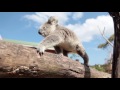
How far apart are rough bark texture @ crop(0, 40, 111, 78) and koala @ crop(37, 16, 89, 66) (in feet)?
3.70

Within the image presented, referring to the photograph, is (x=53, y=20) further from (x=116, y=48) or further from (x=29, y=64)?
(x=29, y=64)

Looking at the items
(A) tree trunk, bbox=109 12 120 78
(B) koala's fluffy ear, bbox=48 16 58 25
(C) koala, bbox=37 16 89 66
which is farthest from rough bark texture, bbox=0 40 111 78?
(B) koala's fluffy ear, bbox=48 16 58 25

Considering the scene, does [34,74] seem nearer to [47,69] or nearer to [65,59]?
[47,69]

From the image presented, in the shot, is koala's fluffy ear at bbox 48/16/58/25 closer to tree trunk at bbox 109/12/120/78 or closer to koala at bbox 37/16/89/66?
koala at bbox 37/16/89/66

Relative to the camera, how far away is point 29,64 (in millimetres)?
3010

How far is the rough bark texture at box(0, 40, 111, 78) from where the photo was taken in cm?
289

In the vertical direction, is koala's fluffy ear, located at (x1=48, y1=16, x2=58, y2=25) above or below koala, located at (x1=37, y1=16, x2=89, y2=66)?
above

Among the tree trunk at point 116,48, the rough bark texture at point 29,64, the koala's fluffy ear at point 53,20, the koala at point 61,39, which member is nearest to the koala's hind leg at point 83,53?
the koala at point 61,39

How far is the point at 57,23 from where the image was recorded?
5.39 metres

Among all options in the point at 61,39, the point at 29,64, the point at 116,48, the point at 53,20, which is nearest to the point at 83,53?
the point at 61,39

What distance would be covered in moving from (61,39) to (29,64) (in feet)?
6.32

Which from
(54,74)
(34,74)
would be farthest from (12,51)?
(54,74)
